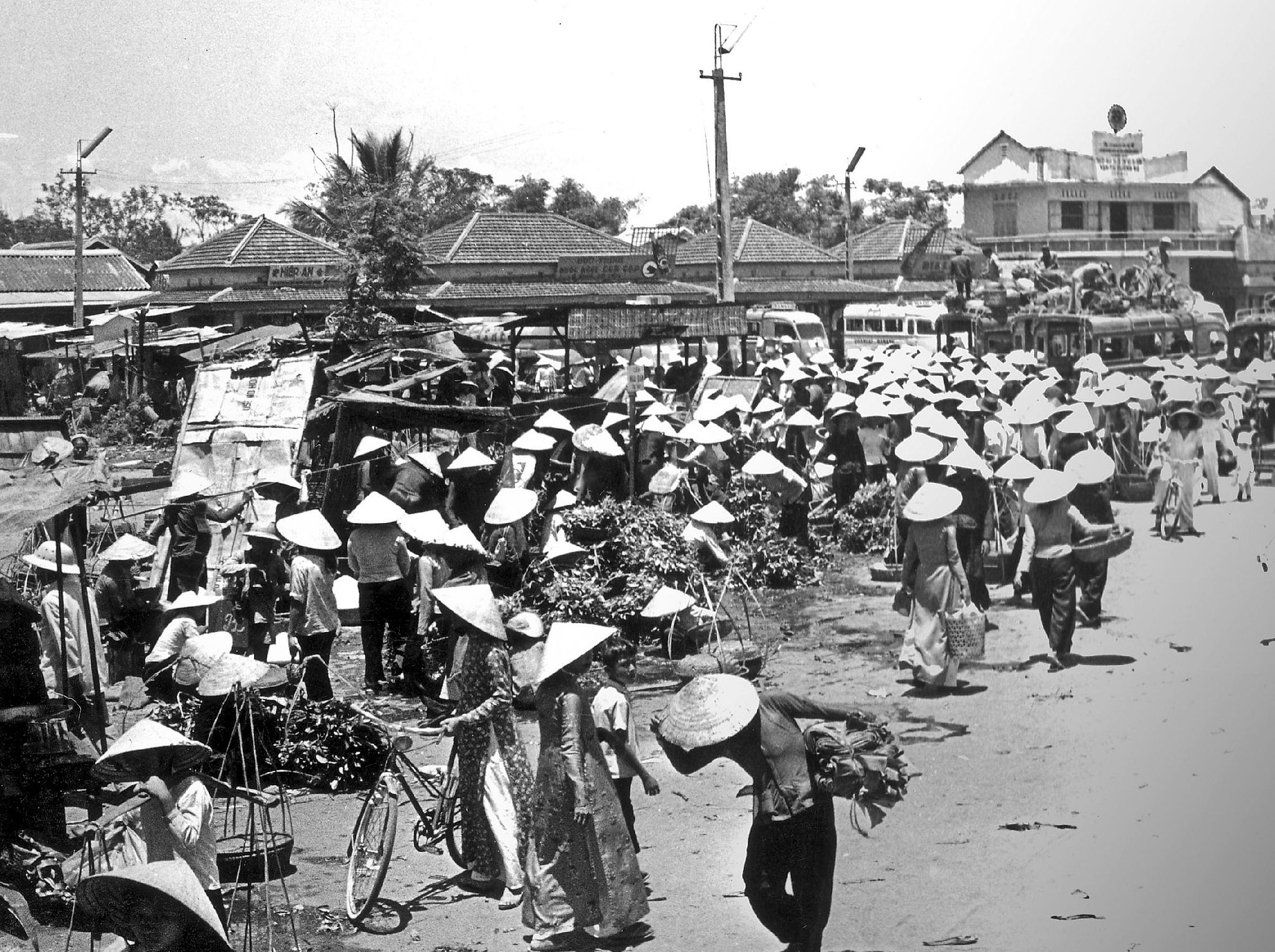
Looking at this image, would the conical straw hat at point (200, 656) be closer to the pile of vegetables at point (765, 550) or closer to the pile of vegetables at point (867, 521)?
the pile of vegetables at point (765, 550)

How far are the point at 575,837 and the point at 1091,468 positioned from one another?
6.08 m

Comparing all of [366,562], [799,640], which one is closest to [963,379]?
[799,640]

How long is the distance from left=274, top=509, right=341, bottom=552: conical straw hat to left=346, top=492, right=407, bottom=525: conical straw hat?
315 millimetres

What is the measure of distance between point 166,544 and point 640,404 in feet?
25.8

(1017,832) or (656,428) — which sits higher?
(656,428)

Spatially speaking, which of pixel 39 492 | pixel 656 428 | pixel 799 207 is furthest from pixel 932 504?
pixel 799 207

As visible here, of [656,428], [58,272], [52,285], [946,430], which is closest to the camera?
[946,430]

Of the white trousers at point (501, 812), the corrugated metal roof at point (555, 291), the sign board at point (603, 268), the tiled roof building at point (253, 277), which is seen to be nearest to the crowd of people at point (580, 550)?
the white trousers at point (501, 812)

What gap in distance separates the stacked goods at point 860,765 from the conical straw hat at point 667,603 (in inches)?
173

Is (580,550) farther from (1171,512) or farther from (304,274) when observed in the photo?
(304,274)

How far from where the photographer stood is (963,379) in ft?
55.9

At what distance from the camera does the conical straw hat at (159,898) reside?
15.0ft

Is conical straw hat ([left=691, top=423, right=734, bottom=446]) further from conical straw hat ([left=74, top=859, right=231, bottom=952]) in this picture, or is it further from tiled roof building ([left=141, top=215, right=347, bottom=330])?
tiled roof building ([left=141, top=215, right=347, bottom=330])

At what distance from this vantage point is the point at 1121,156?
816 cm
